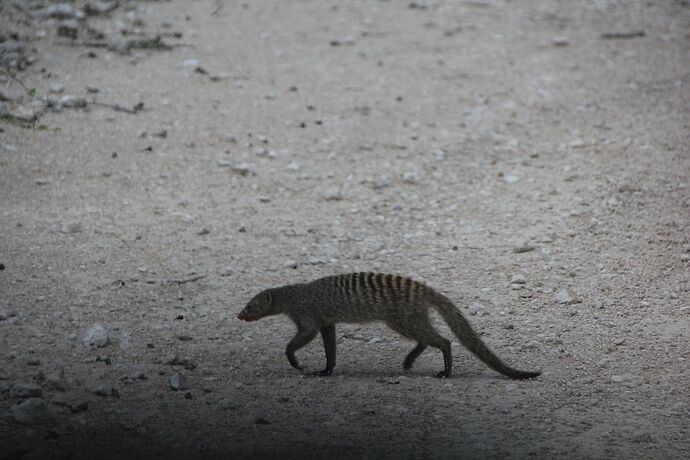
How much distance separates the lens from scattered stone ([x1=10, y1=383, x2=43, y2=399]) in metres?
4.08

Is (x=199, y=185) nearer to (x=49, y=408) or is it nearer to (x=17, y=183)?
(x=17, y=183)

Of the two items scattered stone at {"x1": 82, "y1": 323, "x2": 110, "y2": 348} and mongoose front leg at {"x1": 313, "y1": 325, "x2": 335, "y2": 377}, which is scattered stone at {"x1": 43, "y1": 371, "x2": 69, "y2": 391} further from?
mongoose front leg at {"x1": 313, "y1": 325, "x2": 335, "y2": 377}

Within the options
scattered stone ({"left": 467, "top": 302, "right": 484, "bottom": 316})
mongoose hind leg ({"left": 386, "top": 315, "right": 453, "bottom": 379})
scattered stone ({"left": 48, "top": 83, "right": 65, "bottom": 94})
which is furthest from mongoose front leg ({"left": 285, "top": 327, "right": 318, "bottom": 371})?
scattered stone ({"left": 48, "top": 83, "right": 65, "bottom": 94})

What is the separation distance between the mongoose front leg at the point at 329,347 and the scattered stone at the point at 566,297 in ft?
5.16

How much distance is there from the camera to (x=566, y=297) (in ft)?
18.8

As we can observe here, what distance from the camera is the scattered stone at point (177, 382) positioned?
441cm

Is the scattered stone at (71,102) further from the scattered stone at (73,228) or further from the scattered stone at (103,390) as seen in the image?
the scattered stone at (103,390)

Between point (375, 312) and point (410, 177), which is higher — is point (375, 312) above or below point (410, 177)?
above

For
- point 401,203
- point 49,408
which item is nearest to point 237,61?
point 401,203

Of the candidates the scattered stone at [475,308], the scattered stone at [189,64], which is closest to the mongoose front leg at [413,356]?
the scattered stone at [475,308]

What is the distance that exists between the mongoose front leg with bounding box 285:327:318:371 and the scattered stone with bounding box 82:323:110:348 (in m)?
0.98

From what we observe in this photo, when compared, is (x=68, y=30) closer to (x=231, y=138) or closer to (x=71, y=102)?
(x=71, y=102)

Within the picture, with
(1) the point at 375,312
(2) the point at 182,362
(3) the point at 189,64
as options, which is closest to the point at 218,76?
(3) the point at 189,64

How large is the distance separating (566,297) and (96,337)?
289 centimetres
